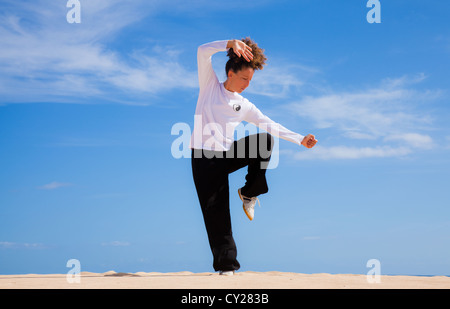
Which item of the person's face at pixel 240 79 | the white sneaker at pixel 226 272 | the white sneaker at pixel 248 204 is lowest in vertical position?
the white sneaker at pixel 226 272

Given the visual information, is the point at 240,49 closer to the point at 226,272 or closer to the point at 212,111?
the point at 212,111

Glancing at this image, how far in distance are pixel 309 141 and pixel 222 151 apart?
1.29 meters

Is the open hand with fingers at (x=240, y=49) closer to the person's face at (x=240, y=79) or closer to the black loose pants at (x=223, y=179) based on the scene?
the person's face at (x=240, y=79)

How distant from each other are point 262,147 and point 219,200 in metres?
0.94

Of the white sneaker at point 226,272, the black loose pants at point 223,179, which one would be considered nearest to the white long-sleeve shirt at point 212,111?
the black loose pants at point 223,179

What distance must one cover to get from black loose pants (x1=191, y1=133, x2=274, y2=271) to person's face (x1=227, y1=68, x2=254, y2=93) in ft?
2.38

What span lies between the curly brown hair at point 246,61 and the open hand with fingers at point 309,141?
1.19 metres

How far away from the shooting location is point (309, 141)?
21.1 feet

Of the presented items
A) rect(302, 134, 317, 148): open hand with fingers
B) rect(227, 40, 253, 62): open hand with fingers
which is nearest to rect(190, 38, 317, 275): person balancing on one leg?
rect(227, 40, 253, 62): open hand with fingers

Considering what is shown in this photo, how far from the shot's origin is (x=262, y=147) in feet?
20.3

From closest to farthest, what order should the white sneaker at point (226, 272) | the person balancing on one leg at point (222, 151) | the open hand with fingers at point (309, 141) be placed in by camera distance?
the white sneaker at point (226, 272) → the person balancing on one leg at point (222, 151) → the open hand with fingers at point (309, 141)

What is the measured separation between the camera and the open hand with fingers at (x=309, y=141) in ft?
21.1

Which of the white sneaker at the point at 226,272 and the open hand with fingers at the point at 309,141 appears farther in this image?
the open hand with fingers at the point at 309,141
